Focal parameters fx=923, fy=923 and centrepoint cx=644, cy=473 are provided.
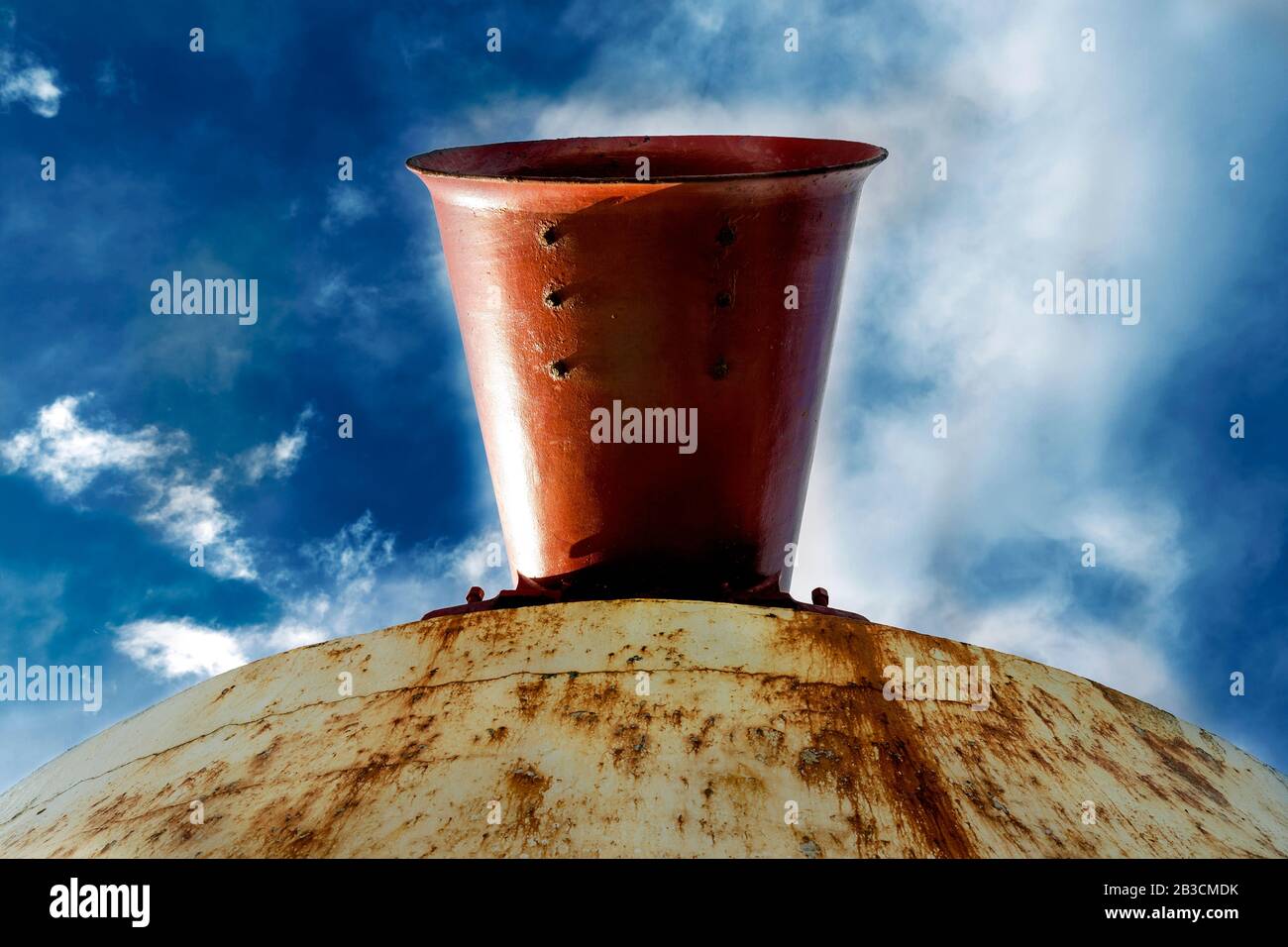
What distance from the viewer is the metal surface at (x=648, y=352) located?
2.76m

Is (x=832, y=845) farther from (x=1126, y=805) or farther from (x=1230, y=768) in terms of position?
(x=1230, y=768)

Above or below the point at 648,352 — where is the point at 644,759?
below

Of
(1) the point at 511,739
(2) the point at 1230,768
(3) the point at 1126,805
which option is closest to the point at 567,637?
(1) the point at 511,739

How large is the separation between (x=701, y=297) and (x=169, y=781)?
198 cm

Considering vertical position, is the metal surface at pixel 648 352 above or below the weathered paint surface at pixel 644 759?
above

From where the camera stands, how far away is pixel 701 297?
9.34ft

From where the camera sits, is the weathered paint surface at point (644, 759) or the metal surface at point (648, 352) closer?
the weathered paint surface at point (644, 759)

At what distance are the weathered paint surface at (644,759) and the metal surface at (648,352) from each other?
2.03 feet

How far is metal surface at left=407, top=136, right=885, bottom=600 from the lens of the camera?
2.76 metres

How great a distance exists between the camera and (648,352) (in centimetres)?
289

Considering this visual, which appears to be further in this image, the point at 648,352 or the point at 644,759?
the point at 648,352

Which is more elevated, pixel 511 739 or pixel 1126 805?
pixel 511 739

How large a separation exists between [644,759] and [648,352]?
1300mm

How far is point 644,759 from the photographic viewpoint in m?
2.10
